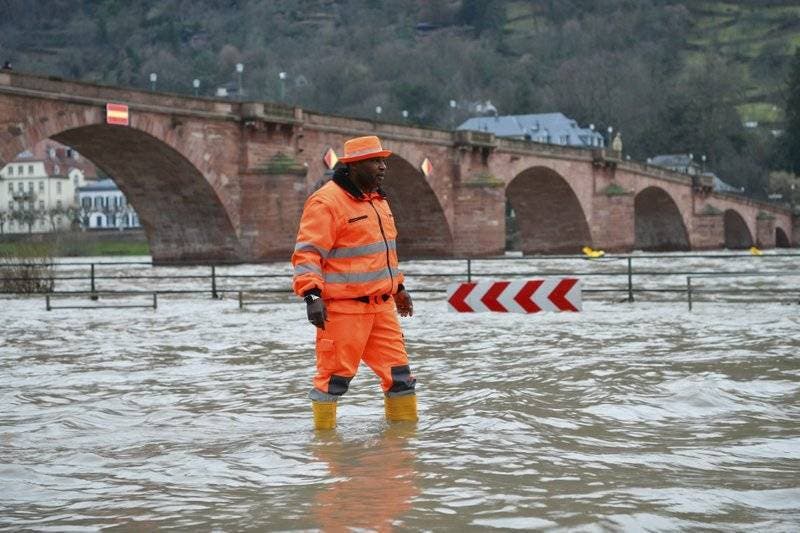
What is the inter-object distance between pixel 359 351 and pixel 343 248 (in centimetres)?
57

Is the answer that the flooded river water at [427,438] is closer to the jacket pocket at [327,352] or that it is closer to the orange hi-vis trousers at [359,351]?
the orange hi-vis trousers at [359,351]

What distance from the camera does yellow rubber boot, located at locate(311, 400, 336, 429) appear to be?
6.88 m

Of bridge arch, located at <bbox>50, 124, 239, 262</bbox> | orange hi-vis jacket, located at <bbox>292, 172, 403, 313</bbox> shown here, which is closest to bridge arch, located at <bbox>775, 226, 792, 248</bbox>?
bridge arch, located at <bbox>50, 124, 239, 262</bbox>

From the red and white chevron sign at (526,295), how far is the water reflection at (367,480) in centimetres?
763

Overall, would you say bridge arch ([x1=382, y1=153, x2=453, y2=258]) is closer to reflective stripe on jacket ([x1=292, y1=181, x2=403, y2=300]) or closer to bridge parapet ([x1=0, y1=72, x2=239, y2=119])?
bridge parapet ([x1=0, y1=72, x2=239, y2=119])

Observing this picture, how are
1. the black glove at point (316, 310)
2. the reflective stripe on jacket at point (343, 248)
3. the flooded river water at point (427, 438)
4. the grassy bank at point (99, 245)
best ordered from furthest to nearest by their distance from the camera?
the grassy bank at point (99, 245)
the reflective stripe on jacket at point (343, 248)
the black glove at point (316, 310)
the flooded river water at point (427, 438)

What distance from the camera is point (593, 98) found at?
127 m

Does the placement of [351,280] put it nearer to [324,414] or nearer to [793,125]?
[324,414]

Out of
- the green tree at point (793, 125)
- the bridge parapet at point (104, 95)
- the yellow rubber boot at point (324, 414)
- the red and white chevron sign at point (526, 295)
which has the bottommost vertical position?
the yellow rubber boot at point (324, 414)

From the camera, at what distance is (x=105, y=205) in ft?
362

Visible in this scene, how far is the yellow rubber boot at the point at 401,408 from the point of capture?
7.05 meters

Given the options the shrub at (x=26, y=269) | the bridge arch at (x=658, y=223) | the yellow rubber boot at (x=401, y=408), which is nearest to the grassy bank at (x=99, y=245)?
the bridge arch at (x=658, y=223)

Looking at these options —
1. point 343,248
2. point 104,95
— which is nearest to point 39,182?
point 104,95

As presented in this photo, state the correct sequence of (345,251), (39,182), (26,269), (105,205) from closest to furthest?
(345,251)
(26,269)
(39,182)
(105,205)
